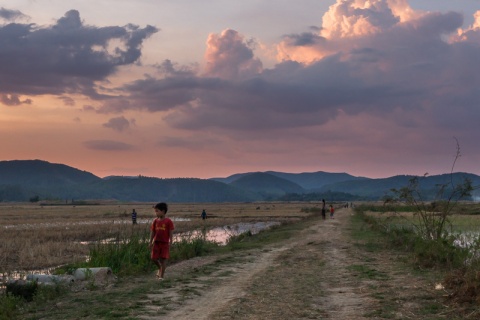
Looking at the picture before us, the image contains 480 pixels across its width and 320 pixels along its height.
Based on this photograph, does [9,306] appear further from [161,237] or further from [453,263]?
[453,263]

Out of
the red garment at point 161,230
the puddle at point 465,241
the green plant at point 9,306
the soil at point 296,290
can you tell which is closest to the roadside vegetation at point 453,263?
the puddle at point 465,241

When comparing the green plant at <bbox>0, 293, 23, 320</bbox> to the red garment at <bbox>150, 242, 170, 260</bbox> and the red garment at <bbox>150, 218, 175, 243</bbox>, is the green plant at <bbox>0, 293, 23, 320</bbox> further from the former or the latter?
the red garment at <bbox>150, 218, 175, 243</bbox>

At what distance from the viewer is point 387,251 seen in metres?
22.2

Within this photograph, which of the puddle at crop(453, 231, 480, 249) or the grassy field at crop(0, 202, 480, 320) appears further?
the puddle at crop(453, 231, 480, 249)

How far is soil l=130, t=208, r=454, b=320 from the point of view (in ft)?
32.6

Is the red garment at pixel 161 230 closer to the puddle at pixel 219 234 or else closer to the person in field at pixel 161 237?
the person in field at pixel 161 237

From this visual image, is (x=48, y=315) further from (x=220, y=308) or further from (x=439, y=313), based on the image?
(x=439, y=313)

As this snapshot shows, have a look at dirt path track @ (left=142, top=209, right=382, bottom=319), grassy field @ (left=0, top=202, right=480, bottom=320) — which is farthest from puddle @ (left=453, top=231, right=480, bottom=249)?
dirt path track @ (left=142, top=209, right=382, bottom=319)

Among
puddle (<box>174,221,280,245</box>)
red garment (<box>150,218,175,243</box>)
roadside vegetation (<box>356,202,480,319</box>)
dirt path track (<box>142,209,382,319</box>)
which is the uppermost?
red garment (<box>150,218,175,243</box>)

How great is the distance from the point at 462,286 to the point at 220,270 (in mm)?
8052

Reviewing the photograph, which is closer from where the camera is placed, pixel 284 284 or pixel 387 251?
pixel 284 284

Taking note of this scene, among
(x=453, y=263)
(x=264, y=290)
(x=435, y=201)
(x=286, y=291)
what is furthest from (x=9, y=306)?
(x=435, y=201)

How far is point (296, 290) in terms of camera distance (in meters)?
12.7

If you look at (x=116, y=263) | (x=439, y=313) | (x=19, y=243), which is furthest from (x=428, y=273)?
(x=19, y=243)
